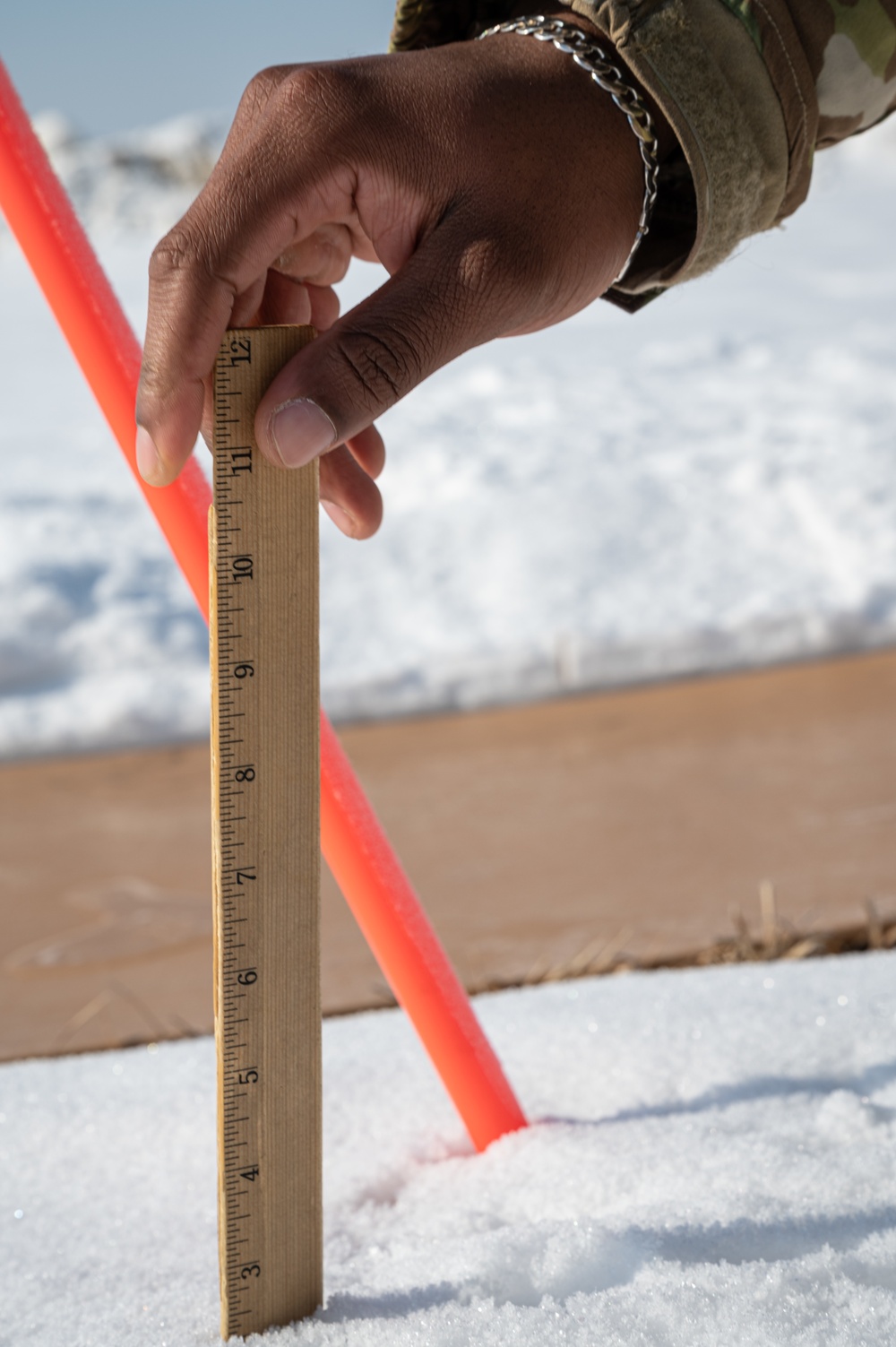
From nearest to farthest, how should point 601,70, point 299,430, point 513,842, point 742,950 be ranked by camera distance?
point 299,430
point 601,70
point 742,950
point 513,842

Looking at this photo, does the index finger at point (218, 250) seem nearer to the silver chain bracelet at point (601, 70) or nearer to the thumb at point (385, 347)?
the thumb at point (385, 347)

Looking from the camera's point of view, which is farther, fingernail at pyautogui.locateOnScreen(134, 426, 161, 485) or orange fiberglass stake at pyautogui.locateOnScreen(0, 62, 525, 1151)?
orange fiberglass stake at pyautogui.locateOnScreen(0, 62, 525, 1151)

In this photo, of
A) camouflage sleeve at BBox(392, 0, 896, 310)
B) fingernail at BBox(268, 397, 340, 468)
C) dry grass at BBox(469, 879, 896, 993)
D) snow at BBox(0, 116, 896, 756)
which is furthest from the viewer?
snow at BBox(0, 116, 896, 756)

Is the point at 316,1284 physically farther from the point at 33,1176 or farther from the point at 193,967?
the point at 193,967

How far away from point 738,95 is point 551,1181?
2.16ft

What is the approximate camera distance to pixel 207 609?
744 mm

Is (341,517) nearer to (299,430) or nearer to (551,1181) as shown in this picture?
(299,430)

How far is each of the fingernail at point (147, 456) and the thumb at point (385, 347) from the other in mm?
77

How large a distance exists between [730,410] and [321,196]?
9.50ft

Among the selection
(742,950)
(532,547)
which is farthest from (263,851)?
(532,547)

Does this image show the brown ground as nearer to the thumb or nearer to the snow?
the snow

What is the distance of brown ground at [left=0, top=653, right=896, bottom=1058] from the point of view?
122cm

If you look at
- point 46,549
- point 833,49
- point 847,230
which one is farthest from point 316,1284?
point 847,230

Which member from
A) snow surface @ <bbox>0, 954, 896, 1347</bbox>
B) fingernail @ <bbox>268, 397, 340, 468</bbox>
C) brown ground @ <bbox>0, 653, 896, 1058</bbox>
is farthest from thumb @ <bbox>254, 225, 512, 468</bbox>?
brown ground @ <bbox>0, 653, 896, 1058</bbox>
